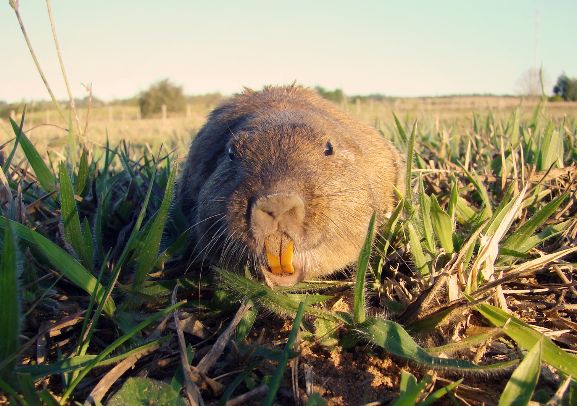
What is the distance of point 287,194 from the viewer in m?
2.43

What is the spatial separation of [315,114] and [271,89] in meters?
1.08

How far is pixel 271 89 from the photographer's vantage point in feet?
15.3

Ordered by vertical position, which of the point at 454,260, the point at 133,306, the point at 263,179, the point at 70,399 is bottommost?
the point at 70,399

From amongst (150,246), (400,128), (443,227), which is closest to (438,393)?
(443,227)

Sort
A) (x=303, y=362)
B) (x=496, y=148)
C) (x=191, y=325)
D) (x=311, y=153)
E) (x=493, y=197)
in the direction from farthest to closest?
(x=496, y=148) < (x=493, y=197) < (x=311, y=153) < (x=191, y=325) < (x=303, y=362)

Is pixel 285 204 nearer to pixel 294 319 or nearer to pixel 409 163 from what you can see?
pixel 294 319

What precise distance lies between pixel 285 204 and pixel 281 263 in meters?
0.35

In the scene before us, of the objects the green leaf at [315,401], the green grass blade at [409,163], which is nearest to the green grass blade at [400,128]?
the green grass blade at [409,163]

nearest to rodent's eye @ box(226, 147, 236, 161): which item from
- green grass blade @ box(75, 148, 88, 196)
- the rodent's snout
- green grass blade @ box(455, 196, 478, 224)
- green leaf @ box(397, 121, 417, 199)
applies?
the rodent's snout

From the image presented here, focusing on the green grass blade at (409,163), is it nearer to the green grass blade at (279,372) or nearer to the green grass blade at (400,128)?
the green grass blade at (279,372)

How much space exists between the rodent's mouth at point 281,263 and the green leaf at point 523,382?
3.87 ft

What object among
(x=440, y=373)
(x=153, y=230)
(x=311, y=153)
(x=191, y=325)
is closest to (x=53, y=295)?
(x=153, y=230)

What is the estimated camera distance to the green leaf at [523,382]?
1.71 meters

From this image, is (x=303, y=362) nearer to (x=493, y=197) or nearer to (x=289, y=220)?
(x=289, y=220)
